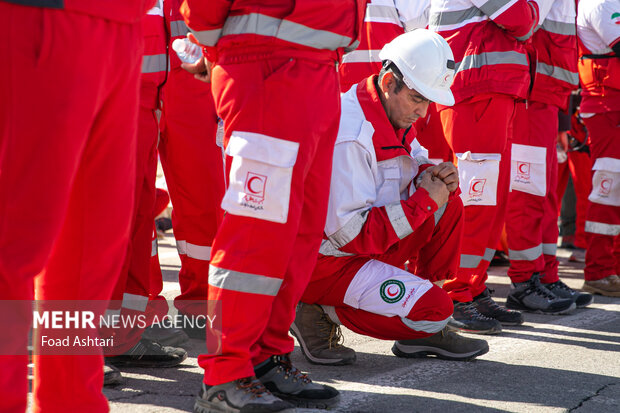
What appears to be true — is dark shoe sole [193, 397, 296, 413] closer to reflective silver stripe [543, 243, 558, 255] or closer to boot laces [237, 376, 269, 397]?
boot laces [237, 376, 269, 397]

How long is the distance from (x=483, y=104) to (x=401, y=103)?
107 cm

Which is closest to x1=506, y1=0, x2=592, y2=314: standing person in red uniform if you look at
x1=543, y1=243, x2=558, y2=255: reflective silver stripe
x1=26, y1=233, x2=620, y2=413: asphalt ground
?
x1=543, y1=243, x2=558, y2=255: reflective silver stripe

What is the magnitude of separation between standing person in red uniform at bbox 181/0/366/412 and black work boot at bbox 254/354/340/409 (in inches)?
5.5

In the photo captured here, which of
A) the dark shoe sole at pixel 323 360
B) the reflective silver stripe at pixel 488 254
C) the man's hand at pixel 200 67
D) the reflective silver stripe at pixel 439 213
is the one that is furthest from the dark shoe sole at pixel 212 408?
the reflective silver stripe at pixel 488 254

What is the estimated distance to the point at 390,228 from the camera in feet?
12.4

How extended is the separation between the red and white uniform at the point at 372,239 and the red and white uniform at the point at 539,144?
1772mm

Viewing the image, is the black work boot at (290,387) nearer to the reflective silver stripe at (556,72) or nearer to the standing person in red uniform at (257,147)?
the standing person in red uniform at (257,147)

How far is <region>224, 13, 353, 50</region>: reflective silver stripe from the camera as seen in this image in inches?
115

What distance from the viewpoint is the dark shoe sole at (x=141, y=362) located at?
12.2 ft

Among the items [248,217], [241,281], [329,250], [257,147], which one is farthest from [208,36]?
[329,250]

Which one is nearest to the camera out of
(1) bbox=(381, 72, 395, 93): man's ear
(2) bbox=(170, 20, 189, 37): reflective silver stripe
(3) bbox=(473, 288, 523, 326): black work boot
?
(1) bbox=(381, 72, 395, 93): man's ear

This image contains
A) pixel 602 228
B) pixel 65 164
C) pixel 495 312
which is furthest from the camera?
pixel 602 228

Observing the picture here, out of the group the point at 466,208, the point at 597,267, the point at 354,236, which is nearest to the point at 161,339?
the point at 354,236

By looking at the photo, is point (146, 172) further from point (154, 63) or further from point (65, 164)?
point (65, 164)
